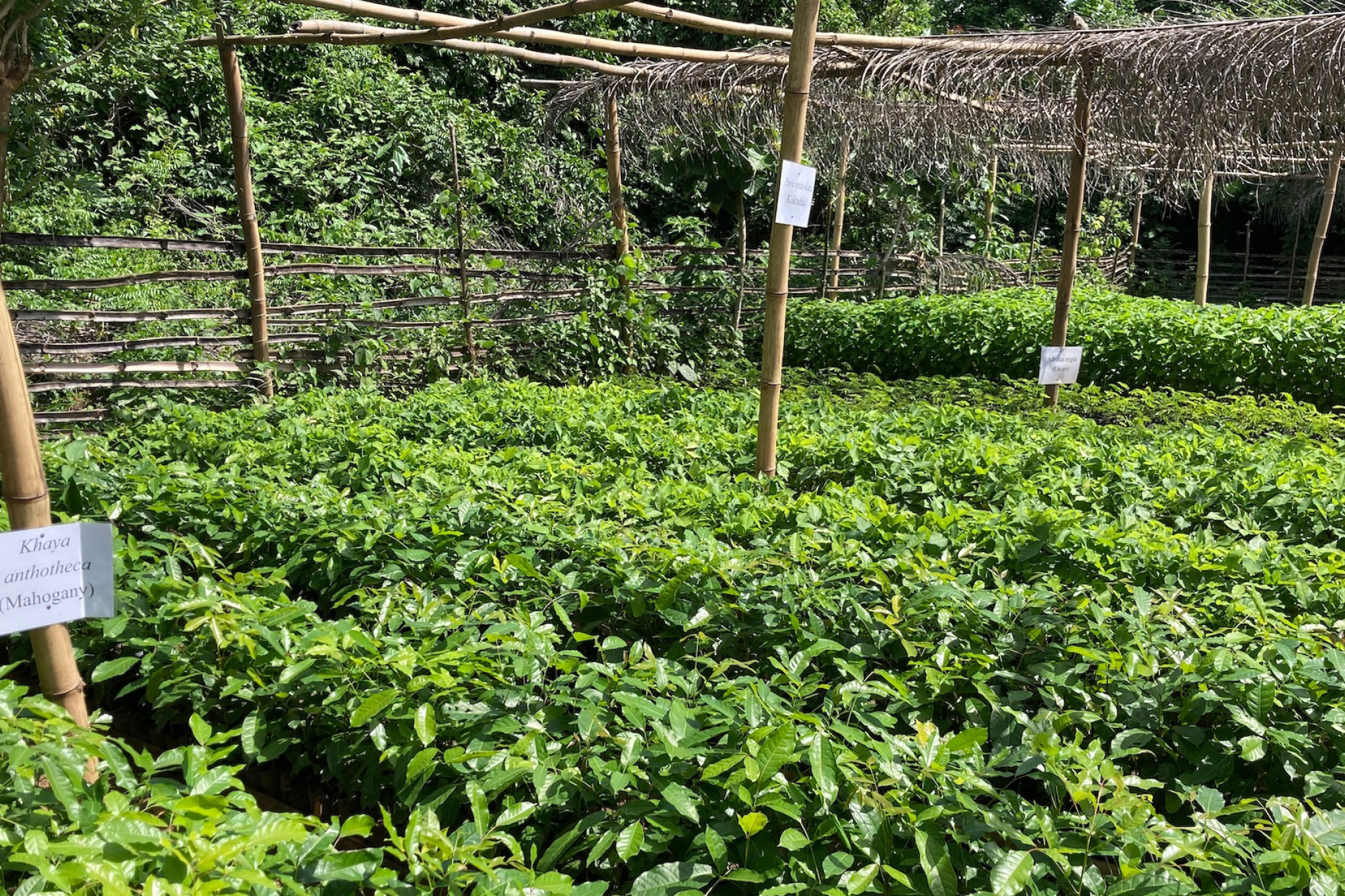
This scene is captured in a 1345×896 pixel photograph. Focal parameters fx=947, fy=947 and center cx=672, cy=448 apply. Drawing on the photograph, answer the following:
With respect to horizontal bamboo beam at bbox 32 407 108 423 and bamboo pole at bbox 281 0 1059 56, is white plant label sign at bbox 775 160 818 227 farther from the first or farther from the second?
horizontal bamboo beam at bbox 32 407 108 423

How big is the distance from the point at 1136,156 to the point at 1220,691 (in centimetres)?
985

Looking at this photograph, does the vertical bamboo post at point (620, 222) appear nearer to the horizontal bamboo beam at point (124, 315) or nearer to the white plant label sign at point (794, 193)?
the horizontal bamboo beam at point (124, 315)

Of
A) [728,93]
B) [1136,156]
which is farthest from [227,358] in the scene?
[1136,156]

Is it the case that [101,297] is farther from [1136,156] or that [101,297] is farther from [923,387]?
[1136,156]

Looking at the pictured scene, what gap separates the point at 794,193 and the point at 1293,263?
16135 millimetres

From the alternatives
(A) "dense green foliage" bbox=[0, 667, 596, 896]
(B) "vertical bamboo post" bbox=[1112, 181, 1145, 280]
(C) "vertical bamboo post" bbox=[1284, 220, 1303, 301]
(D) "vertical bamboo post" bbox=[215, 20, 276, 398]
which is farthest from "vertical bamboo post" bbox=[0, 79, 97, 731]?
(C) "vertical bamboo post" bbox=[1284, 220, 1303, 301]

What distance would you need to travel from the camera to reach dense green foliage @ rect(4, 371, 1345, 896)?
1.51 meters

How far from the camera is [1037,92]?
6.48 meters

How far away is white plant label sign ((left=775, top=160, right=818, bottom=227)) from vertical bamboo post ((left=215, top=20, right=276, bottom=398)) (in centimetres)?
399

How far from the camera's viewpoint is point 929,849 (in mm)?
1441

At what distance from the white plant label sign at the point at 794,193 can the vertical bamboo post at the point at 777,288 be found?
3 centimetres

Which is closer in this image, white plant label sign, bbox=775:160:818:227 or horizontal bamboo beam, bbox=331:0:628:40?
white plant label sign, bbox=775:160:818:227

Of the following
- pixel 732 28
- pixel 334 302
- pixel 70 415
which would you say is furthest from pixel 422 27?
pixel 70 415

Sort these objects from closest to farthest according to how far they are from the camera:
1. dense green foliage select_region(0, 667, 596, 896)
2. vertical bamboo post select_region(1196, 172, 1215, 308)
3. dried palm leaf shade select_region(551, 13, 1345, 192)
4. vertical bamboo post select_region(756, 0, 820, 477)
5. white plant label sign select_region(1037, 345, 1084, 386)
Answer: dense green foliage select_region(0, 667, 596, 896) < vertical bamboo post select_region(756, 0, 820, 477) < dried palm leaf shade select_region(551, 13, 1345, 192) < white plant label sign select_region(1037, 345, 1084, 386) < vertical bamboo post select_region(1196, 172, 1215, 308)
